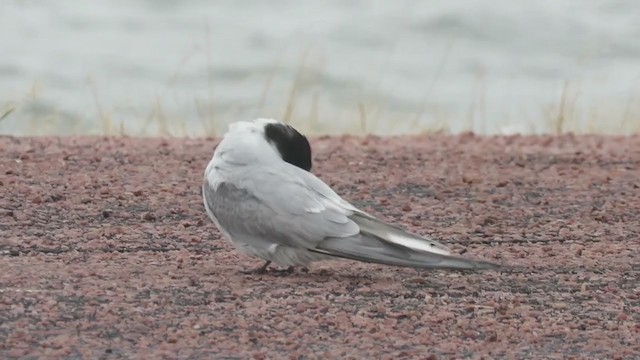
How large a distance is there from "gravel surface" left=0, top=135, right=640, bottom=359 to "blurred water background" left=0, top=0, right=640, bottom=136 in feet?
9.20

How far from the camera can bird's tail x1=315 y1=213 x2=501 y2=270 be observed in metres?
5.21

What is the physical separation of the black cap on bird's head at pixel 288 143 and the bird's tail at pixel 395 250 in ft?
1.36

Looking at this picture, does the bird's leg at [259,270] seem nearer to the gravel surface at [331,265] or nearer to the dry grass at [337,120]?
the gravel surface at [331,265]

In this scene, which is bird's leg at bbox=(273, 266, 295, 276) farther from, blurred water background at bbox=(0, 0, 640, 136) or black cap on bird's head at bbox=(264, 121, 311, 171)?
blurred water background at bbox=(0, 0, 640, 136)

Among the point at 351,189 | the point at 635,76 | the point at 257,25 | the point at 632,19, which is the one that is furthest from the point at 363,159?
the point at 632,19

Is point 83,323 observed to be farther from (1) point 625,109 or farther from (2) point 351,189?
(1) point 625,109

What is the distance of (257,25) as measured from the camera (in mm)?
17750

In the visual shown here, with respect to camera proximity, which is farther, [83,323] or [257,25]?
[257,25]

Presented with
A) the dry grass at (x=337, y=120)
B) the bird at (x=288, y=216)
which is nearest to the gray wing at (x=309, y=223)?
the bird at (x=288, y=216)

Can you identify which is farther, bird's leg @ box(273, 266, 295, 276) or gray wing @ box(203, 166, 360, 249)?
bird's leg @ box(273, 266, 295, 276)

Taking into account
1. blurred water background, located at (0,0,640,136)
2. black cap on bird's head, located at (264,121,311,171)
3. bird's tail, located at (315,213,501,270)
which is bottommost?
blurred water background, located at (0,0,640,136)

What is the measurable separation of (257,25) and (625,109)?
7.43 m

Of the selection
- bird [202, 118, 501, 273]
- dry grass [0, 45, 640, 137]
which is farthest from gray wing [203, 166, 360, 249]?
dry grass [0, 45, 640, 137]

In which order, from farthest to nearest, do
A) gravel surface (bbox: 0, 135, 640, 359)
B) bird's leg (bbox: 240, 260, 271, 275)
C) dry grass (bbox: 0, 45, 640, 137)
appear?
1. dry grass (bbox: 0, 45, 640, 137)
2. bird's leg (bbox: 240, 260, 271, 275)
3. gravel surface (bbox: 0, 135, 640, 359)
